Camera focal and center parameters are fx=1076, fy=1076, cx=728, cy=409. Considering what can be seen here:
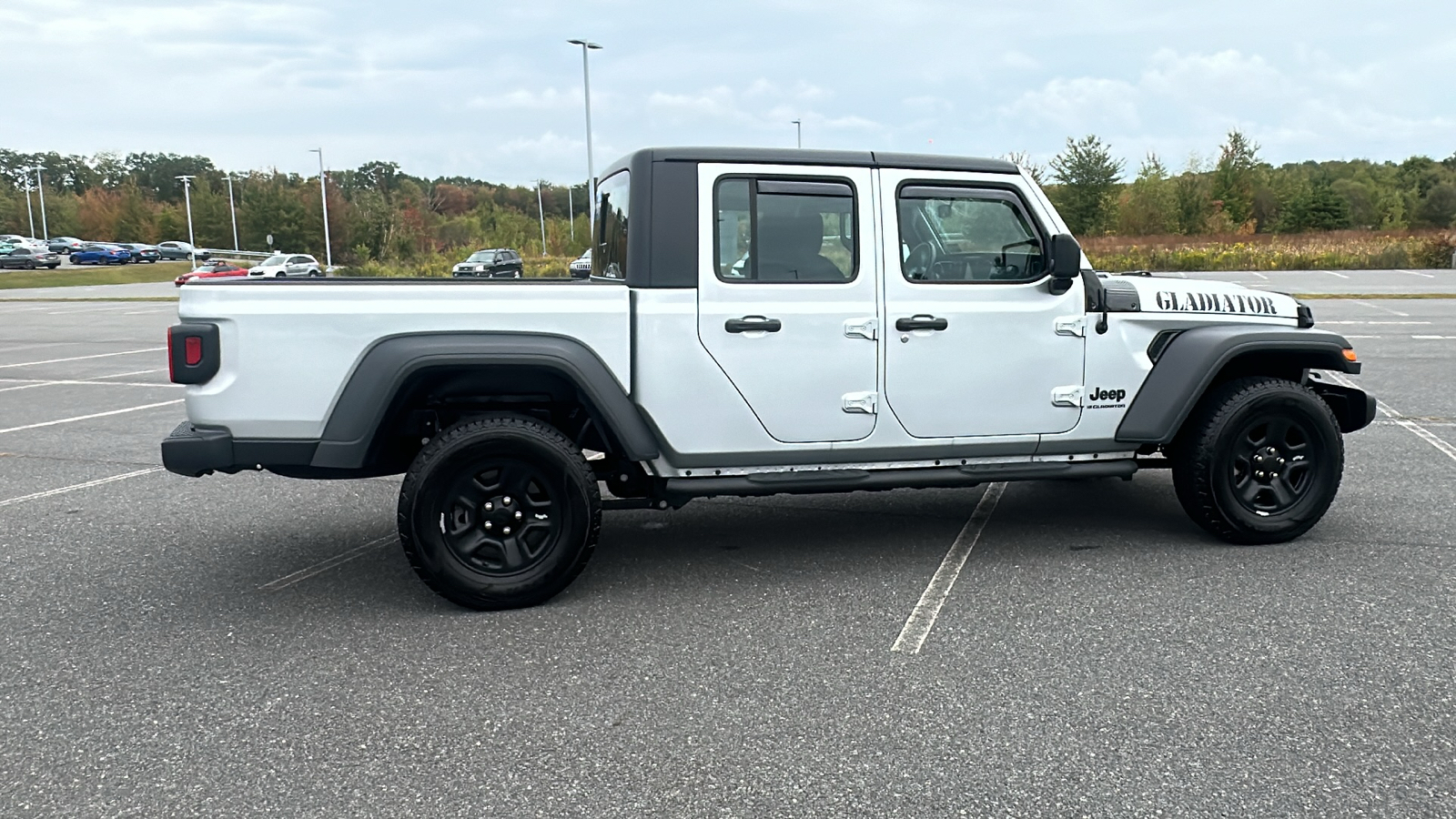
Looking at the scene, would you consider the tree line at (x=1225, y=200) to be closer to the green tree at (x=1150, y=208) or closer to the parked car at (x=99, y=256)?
the green tree at (x=1150, y=208)

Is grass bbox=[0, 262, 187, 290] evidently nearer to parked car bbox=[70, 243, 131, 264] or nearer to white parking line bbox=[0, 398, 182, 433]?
parked car bbox=[70, 243, 131, 264]

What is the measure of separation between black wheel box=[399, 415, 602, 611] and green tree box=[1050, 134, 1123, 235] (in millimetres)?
48171

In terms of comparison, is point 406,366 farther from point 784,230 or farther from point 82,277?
point 82,277

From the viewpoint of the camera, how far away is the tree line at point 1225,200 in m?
50.2

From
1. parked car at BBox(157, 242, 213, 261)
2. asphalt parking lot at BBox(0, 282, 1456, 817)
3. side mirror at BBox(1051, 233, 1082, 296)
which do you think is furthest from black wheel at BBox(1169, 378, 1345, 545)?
parked car at BBox(157, 242, 213, 261)

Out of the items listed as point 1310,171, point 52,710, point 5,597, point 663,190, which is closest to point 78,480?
point 5,597

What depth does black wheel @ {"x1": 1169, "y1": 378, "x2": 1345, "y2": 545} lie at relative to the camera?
16.9 ft

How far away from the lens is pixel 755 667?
153 inches

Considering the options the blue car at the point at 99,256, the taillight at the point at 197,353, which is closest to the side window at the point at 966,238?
the taillight at the point at 197,353

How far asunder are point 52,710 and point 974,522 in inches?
169

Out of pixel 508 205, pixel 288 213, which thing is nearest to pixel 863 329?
pixel 288 213

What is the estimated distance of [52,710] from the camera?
11.8 ft

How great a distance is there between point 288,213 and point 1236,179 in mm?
70382

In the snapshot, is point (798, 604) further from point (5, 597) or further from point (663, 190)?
point (5, 597)
